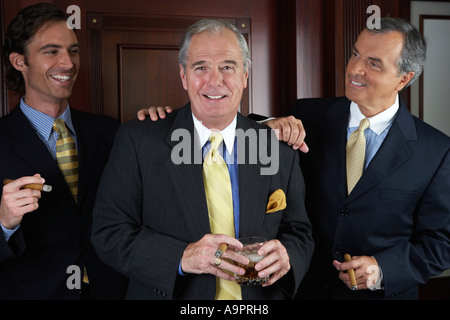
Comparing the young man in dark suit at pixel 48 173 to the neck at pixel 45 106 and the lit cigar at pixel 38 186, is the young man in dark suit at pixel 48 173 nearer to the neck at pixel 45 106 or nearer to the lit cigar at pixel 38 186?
the neck at pixel 45 106

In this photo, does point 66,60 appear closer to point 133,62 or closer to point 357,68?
point 133,62

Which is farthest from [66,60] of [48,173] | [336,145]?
[336,145]

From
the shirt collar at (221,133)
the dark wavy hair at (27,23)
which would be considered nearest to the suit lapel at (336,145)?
the shirt collar at (221,133)

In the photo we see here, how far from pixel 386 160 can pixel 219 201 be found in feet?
2.61

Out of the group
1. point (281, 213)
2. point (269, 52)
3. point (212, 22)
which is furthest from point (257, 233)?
point (269, 52)

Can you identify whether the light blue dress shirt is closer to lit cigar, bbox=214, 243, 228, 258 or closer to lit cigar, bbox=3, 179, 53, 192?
lit cigar, bbox=3, 179, 53, 192

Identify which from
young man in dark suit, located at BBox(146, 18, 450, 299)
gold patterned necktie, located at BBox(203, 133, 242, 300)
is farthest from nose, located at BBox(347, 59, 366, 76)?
gold patterned necktie, located at BBox(203, 133, 242, 300)

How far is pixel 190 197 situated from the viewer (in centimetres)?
192

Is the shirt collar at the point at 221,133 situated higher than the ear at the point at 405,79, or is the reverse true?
the ear at the point at 405,79

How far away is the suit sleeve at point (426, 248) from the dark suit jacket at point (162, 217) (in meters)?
0.39

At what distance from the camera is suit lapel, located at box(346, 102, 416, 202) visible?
2203 millimetres

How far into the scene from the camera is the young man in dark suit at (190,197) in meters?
1.85

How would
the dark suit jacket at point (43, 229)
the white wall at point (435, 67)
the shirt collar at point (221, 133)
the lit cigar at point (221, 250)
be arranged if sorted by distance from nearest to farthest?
the lit cigar at point (221, 250) → the shirt collar at point (221, 133) → the dark suit jacket at point (43, 229) → the white wall at point (435, 67)

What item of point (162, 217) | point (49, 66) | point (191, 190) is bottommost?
point (162, 217)
